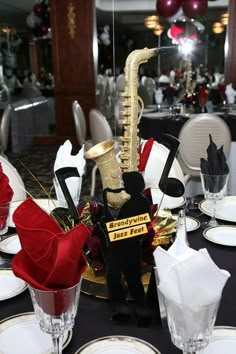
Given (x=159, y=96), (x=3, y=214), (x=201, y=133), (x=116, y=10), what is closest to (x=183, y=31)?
(x=159, y=96)

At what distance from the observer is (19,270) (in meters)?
0.71

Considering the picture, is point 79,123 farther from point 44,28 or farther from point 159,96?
point 44,28

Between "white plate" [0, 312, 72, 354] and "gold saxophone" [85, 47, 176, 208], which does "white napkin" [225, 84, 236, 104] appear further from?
"white plate" [0, 312, 72, 354]

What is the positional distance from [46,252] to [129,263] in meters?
0.20

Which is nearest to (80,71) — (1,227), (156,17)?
(156,17)

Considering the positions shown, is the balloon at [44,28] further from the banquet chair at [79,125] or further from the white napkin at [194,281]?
the white napkin at [194,281]

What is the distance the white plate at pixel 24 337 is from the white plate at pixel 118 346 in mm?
53

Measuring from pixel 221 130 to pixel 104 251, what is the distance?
236 centimetres

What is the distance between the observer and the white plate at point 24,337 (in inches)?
31.8

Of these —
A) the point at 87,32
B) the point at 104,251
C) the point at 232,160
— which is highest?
the point at 87,32

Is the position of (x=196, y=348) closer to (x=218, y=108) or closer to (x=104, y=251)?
(x=104, y=251)

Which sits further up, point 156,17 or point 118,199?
point 156,17

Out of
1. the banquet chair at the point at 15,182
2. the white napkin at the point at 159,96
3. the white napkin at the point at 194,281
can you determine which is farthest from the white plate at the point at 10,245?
the white napkin at the point at 159,96

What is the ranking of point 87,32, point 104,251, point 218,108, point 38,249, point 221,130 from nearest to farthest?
1. point 38,249
2. point 104,251
3. point 221,130
4. point 218,108
5. point 87,32
